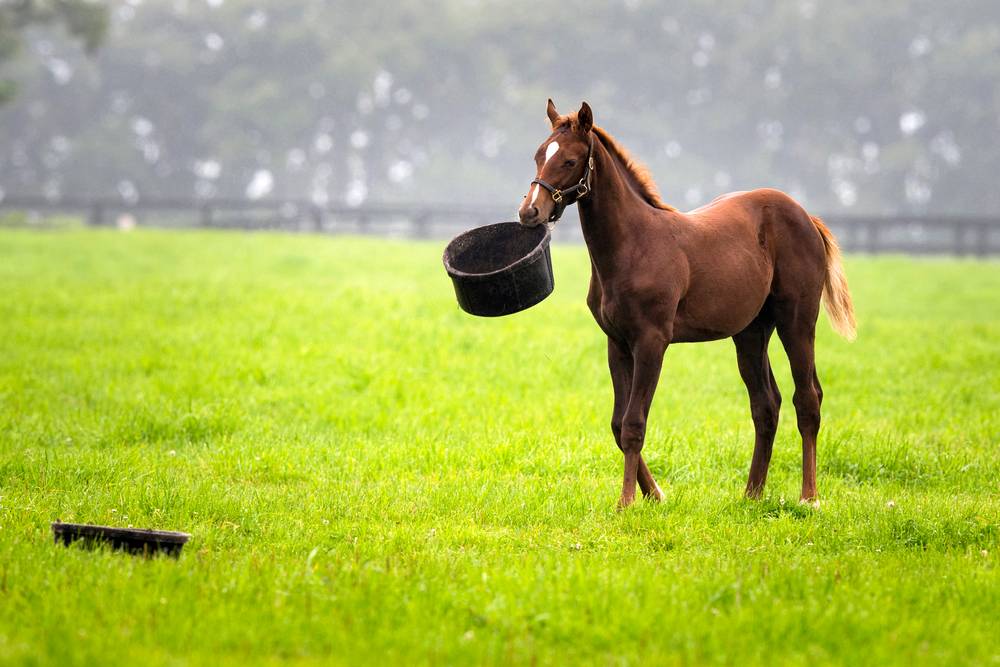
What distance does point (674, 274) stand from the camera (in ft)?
20.1

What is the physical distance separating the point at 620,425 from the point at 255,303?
942 centimetres

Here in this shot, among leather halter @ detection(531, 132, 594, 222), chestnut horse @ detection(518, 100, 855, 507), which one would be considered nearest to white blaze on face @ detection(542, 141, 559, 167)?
chestnut horse @ detection(518, 100, 855, 507)

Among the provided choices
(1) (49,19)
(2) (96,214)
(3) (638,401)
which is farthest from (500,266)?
(1) (49,19)

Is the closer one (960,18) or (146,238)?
(146,238)

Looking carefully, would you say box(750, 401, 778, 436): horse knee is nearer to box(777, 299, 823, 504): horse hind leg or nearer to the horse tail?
box(777, 299, 823, 504): horse hind leg

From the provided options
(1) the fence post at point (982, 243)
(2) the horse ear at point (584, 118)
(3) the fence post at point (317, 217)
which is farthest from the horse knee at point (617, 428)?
(3) the fence post at point (317, 217)

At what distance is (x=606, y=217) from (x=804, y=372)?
5.98 ft

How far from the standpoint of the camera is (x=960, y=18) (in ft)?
162

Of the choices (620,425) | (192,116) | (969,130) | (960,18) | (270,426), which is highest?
(960,18)

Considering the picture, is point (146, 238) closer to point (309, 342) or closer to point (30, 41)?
point (309, 342)

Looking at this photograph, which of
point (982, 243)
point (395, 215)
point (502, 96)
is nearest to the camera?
point (982, 243)

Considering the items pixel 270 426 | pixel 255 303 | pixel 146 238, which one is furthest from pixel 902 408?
pixel 146 238

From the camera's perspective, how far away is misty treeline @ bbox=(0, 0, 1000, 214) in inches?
1923

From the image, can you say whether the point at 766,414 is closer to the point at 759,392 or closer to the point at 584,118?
the point at 759,392
